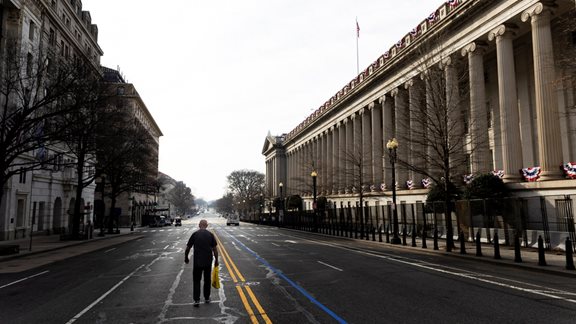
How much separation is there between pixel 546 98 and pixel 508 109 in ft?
11.9

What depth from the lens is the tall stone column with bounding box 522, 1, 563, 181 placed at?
25.2 m

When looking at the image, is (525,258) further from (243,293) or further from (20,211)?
(20,211)

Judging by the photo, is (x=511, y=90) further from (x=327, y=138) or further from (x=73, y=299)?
(x=327, y=138)

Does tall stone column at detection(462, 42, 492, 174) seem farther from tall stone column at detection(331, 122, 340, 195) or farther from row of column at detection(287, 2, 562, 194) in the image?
tall stone column at detection(331, 122, 340, 195)

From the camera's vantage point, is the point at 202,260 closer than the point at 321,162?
Yes

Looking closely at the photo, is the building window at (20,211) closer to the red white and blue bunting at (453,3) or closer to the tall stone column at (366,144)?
the tall stone column at (366,144)

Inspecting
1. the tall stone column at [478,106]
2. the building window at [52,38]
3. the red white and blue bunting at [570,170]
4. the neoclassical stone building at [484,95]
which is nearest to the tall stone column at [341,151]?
the neoclassical stone building at [484,95]

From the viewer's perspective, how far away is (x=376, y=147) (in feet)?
171

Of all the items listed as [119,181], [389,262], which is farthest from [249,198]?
[389,262]

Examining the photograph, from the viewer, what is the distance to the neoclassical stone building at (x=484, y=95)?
25.2 metres

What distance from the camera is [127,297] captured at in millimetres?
10148

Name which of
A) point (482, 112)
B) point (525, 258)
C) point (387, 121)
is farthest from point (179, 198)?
point (525, 258)

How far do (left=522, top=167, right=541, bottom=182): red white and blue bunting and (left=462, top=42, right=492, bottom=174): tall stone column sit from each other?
2871mm

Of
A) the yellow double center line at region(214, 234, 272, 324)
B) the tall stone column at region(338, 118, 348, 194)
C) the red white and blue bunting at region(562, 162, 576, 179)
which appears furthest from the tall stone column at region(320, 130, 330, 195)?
the yellow double center line at region(214, 234, 272, 324)
